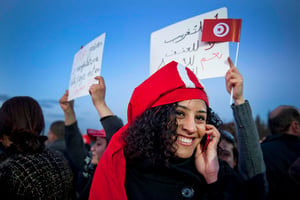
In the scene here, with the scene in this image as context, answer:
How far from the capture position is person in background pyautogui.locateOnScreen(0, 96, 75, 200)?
1699mm

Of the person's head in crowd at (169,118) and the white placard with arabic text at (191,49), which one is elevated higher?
the white placard with arabic text at (191,49)

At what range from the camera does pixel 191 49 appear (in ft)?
6.94

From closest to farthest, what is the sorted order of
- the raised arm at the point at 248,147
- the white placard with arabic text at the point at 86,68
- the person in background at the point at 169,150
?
the raised arm at the point at 248,147
the person in background at the point at 169,150
the white placard with arabic text at the point at 86,68

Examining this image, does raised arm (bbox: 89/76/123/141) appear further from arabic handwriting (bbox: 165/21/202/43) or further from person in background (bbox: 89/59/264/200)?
arabic handwriting (bbox: 165/21/202/43)

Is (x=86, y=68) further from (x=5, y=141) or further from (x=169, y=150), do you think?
(x=169, y=150)

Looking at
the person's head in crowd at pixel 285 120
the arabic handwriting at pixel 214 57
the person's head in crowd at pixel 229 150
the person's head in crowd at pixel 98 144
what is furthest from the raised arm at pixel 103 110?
the person's head in crowd at pixel 285 120

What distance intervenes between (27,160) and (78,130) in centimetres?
105

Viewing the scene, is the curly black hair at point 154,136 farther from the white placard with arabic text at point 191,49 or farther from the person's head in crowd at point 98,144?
the person's head in crowd at point 98,144

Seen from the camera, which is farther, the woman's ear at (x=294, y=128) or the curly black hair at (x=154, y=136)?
the woman's ear at (x=294, y=128)

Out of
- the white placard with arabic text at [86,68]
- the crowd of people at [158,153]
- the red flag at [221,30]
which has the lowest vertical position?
the crowd of people at [158,153]

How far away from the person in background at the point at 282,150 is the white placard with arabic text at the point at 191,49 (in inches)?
57.1

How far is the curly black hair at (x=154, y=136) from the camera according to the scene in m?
1.68

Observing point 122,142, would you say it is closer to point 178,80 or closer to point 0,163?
point 178,80

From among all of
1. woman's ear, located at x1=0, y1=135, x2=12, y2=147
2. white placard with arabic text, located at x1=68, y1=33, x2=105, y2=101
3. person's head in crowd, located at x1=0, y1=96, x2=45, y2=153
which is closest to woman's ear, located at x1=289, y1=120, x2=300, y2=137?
white placard with arabic text, located at x1=68, y1=33, x2=105, y2=101
